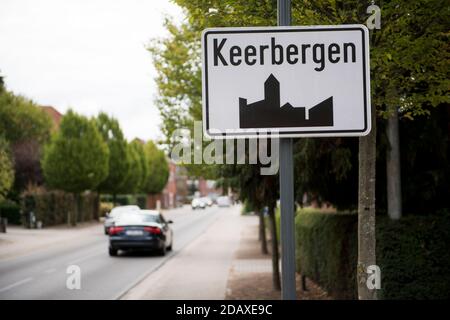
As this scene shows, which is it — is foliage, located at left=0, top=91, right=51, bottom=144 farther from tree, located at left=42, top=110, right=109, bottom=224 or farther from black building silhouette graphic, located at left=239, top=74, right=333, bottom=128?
black building silhouette graphic, located at left=239, top=74, right=333, bottom=128

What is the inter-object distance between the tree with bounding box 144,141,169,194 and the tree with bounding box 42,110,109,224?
111ft

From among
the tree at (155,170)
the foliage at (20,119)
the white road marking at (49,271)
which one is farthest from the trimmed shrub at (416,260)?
the tree at (155,170)

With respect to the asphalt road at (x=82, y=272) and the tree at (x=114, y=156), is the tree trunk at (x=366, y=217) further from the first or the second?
the tree at (x=114, y=156)

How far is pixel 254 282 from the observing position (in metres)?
12.6

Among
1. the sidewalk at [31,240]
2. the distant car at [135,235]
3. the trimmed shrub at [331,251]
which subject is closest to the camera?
the trimmed shrub at [331,251]

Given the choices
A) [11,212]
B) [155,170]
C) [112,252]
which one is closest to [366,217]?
[112,252]

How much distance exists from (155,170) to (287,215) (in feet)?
Result: 241

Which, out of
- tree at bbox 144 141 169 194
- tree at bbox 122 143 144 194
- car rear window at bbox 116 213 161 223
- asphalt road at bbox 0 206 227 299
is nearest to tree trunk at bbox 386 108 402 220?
asphalt road at bbox 0 206 227 299

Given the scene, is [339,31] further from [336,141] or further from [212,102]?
[336,141]

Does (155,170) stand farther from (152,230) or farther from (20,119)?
(152,230)

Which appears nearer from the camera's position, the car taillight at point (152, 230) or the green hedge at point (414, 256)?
the green hedge at point (414, 256)

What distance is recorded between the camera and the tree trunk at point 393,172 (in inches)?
290

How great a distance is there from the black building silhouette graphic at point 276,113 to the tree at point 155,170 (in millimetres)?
71071

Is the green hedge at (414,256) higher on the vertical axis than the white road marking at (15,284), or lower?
higher
